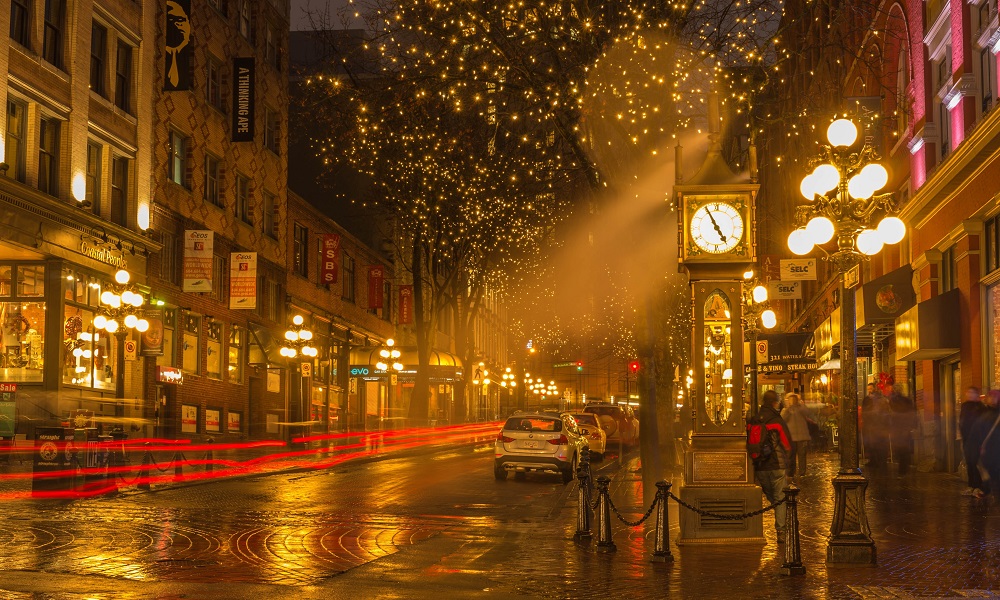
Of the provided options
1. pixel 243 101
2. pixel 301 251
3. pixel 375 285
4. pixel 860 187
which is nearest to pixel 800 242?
pixel 860 187

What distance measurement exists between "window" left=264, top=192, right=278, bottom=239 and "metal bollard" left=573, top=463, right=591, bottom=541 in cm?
2966

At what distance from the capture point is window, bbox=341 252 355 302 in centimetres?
5242

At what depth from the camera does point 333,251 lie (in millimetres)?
47812

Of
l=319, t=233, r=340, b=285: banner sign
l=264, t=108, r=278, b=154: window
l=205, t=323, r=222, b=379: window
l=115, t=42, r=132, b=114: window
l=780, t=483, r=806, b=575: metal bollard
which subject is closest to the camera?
l=780, t=483, r=806, b=575: metal bollard

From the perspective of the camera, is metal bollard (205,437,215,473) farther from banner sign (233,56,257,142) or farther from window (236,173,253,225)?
window (236,173,253,225)

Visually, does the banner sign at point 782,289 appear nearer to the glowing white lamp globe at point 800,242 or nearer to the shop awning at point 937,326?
the shop awning at point 937,326

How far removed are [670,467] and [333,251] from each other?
1124 inches

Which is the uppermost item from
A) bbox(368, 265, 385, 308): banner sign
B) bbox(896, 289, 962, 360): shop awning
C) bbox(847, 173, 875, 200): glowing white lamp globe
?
bbox(368, 265, 385, 308): banner sign

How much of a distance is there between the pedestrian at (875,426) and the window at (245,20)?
2372 cm

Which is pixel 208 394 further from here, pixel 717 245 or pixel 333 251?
pixel 717 245

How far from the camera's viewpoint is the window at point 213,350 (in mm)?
37156

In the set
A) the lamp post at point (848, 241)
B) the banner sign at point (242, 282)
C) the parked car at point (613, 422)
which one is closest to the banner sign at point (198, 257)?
the banner sign at point (242, 282)

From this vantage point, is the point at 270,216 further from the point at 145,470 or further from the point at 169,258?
the point at 145,470

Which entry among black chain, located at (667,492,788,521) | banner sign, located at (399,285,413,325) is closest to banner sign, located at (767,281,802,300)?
black chain, located at (667,492,788,521)
